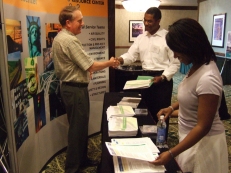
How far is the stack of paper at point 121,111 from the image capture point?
1.77 meters

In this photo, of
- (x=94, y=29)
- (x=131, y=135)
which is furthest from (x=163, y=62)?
(x=131, y=135)

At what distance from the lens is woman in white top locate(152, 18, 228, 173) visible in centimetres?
106

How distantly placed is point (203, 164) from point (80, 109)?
1303mm

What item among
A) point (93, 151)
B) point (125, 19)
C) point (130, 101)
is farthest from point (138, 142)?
point (125, 19)

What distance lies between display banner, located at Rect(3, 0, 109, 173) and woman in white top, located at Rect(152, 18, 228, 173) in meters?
0.91

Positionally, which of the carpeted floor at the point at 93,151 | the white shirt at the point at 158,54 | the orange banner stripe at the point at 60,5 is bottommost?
the carpeted floor at the point at 93,151

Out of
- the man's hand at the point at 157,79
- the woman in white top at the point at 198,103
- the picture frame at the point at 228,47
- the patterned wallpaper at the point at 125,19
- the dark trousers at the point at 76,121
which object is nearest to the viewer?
the woman in white top at the point at 198,103

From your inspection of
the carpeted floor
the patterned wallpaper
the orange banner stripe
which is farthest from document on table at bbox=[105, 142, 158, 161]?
the patterned wallpaper

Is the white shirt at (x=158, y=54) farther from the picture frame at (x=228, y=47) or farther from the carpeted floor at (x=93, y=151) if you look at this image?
the picture frame at (x=228, y=47)

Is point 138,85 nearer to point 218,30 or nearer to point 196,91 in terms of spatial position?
point 196,91

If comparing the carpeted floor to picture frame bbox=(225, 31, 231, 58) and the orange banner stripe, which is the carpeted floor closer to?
the orange banner stripe

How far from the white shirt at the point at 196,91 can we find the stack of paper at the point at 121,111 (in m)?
0.54

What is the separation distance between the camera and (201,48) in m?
1.11

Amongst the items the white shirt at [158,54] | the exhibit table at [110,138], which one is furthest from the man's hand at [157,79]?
the exhibit table at [110,138]
